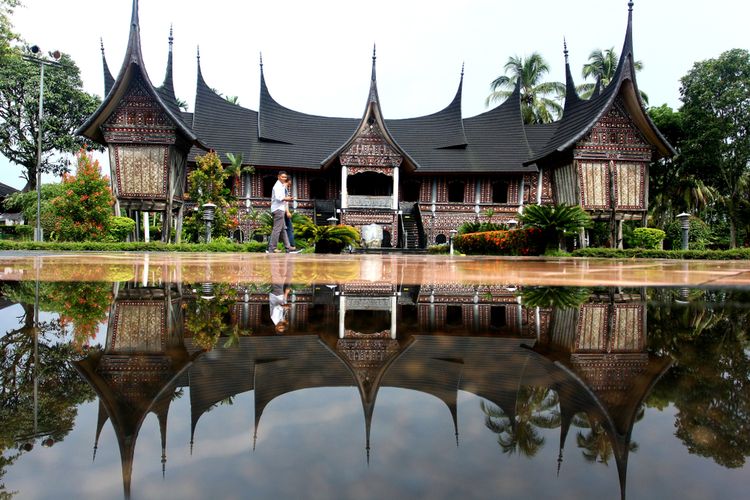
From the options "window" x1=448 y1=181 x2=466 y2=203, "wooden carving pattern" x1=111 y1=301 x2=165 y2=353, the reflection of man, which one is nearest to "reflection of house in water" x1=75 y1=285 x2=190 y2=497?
"wooden carving pattern" x1=111 y1=301 x2=165 y2=353

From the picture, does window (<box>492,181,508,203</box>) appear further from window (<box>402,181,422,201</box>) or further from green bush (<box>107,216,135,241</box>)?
green bush (<box>107,216,135,241</box>)

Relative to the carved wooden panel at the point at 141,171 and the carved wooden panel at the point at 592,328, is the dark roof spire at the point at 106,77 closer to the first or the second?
the carved wooden panel at the point at 141,171

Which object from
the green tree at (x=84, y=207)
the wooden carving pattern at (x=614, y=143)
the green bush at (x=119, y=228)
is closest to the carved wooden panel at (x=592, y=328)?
the green tree at (x=84, y=207)

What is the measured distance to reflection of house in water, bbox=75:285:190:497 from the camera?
35.4 inches

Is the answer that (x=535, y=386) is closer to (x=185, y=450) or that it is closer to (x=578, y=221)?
(x=185, y=450)

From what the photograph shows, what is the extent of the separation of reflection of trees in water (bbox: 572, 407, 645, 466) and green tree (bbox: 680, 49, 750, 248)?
88.6 ft

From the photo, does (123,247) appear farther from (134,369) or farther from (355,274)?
(134,369)

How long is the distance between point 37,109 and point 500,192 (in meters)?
30.2

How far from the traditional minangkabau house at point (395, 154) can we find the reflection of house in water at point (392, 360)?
17299 millimetres

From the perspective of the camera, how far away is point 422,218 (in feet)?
80.0

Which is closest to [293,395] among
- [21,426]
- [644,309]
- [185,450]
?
[185,450]

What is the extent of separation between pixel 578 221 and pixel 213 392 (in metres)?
12.0

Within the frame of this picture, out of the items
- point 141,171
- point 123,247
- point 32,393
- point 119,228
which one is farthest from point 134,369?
point 141,171

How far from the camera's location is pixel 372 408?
0.99 metres
